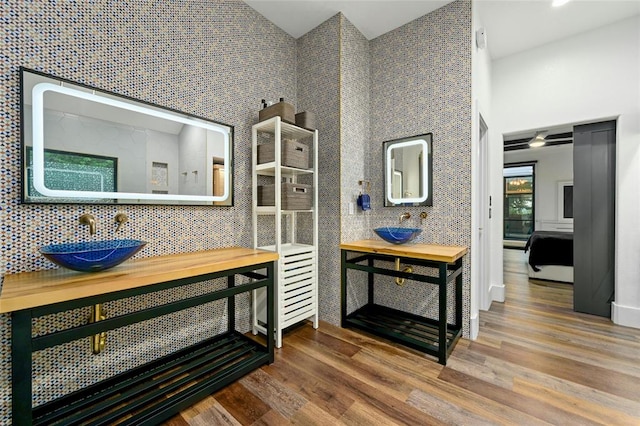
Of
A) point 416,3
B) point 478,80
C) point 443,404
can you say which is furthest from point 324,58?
point 443,404

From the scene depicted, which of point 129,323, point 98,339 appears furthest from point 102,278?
point 98,339

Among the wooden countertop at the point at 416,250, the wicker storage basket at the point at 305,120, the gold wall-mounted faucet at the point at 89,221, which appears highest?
the wicker storage basket at the point at 305,120

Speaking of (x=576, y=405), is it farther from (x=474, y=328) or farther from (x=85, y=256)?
(x=85, y=256)

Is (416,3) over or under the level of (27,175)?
over

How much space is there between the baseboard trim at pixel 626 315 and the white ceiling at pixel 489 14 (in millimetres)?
2874

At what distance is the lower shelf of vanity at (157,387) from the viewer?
1394 mm

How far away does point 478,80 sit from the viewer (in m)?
2.54

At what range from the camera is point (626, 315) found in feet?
8.55

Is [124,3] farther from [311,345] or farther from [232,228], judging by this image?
[311,345]

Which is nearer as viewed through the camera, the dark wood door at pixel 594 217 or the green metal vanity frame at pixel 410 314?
the green metal vanity frame at pixel 410 314

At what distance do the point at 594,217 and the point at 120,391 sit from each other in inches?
177

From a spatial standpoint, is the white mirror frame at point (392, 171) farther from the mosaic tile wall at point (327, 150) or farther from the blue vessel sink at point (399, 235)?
the mosaic tile wall at point (327, 150)

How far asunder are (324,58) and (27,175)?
8.05 feet

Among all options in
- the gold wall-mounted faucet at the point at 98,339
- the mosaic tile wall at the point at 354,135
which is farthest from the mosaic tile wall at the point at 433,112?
the gold wall-mounted faucet at the point at 98,339
